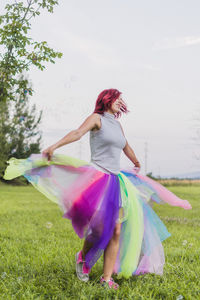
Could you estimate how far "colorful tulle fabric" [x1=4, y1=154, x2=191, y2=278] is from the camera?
11.9ft

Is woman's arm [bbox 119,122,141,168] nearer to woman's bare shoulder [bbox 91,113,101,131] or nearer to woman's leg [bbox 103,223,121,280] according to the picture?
woman's bare shoulder [bbox 91,113,101,131]

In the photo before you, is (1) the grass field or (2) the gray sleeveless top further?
(2) the gray sleeveless top

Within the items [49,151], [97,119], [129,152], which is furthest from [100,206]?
[129,152]

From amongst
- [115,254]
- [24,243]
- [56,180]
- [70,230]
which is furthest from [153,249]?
[70,230]

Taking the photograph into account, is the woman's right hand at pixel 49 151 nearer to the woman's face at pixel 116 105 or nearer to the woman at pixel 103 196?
the woman at pixel 103 196

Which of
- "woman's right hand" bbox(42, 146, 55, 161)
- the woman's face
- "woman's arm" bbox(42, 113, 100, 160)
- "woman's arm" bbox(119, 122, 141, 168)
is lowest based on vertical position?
"woman's arm" bbox(119, 122, 141, 168)

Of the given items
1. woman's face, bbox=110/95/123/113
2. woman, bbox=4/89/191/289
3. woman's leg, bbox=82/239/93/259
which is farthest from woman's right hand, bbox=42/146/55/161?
woman's leg, bbox=82/239/93/259

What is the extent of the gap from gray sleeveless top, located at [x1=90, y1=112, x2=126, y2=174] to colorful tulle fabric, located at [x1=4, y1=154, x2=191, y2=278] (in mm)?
95

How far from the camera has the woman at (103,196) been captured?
363 centimetres

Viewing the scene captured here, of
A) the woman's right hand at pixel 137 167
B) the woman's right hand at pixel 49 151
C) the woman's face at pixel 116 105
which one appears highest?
the woman's face at pixel 116 105

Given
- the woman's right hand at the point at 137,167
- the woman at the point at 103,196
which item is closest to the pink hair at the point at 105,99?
the woman at the point at 103,196

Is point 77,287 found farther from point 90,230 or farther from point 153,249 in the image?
point 153,249

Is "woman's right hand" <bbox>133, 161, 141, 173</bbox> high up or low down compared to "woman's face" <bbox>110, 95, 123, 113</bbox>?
down

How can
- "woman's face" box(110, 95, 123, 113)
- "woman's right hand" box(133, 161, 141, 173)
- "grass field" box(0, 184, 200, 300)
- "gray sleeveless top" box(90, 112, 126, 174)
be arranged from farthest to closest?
"woman's right hand" box(133, 161, 141, 173) → "woman's face" box(110, 95, 123, 113) → "gray sleeveless top" box(90, 112, 126, 174) → "grass field" box(0, 184, 200, 300)
